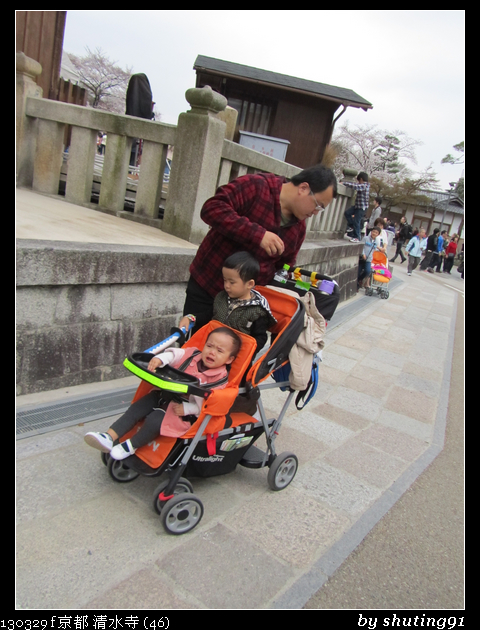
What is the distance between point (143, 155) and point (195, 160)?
0.73 metres

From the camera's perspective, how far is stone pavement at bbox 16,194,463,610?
200 centimetres

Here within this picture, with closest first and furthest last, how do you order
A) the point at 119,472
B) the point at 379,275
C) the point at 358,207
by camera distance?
the point at 119,472 < the point at 358,207 < the point at 379,275

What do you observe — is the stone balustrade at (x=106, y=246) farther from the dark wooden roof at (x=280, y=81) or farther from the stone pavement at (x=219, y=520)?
the dark wooden roof at (x=280, y=81)

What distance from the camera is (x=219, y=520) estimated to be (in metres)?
2.54

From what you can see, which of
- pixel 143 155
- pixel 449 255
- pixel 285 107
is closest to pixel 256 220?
pixel 143 155

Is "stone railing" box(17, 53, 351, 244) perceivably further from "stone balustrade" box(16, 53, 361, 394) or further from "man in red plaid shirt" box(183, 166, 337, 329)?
"man in red plaid shirt" box(183, 166, 337, 329)

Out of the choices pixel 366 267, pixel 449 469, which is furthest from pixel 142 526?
pixel 366 267

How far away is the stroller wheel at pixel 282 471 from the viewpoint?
111 inches

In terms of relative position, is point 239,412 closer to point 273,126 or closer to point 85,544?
point 85,544

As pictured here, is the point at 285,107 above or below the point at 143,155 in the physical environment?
above

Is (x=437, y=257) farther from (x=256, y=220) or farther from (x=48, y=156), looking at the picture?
(x=256, y=220)

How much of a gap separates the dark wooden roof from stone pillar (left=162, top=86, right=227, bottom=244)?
10374 millimetres

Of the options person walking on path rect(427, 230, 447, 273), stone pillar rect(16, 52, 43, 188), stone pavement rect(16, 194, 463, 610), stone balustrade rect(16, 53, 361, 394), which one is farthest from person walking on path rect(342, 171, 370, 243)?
person walking on path rect(427, 230, 447, 273)

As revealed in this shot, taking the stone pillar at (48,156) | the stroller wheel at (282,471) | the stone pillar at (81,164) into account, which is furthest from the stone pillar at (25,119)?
the stroller wheel at (282,471)
